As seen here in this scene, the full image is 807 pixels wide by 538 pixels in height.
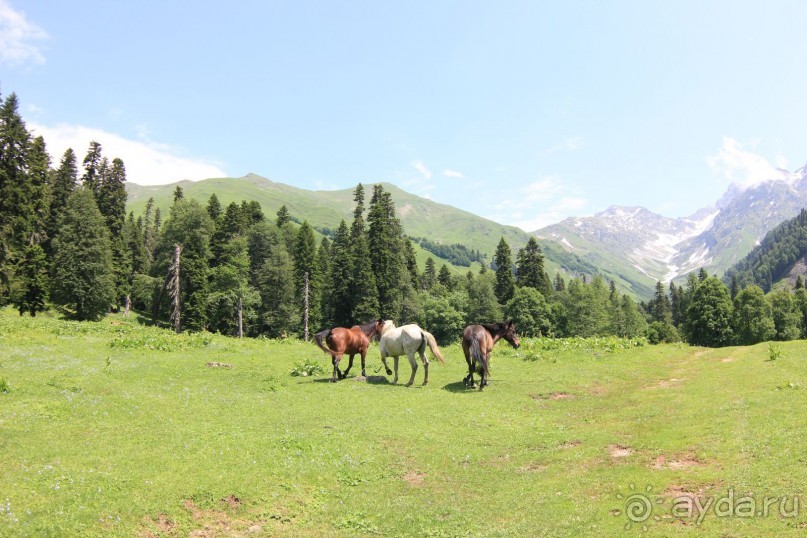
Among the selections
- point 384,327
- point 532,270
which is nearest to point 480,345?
point 384,327

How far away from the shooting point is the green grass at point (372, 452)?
31.7ft

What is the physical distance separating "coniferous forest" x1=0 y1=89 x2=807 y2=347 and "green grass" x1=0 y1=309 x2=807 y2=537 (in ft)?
136

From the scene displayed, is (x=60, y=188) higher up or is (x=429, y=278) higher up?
(x=60, y=188)

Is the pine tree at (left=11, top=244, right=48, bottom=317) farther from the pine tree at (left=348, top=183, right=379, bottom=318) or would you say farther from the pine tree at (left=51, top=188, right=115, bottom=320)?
the pine tree at (left=348, top=183, right=379, bottom=318)

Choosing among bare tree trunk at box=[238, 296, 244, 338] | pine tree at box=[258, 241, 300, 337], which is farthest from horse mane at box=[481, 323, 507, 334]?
pine tree at box=[258, 241, 300, 337]

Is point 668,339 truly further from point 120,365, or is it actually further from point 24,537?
point 24,537

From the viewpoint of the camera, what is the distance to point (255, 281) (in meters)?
76.2

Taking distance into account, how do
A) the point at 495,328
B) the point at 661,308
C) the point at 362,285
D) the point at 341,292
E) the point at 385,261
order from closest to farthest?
the point at 495,328 → the point at 362,285 → the point at 385,261 → the point at 341,292 → the point at 661,308

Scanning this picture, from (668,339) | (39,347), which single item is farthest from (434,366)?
(668,339)

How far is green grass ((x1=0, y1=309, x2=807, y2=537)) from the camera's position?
9.67m

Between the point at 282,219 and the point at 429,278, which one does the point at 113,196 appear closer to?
the point at 282,219

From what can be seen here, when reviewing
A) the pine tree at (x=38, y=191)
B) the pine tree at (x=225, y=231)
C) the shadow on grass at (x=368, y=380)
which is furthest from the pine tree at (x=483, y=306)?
the pine tree at (x=38, y=191)

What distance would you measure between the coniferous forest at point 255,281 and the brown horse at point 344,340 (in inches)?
1621

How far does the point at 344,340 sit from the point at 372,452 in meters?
10.3
